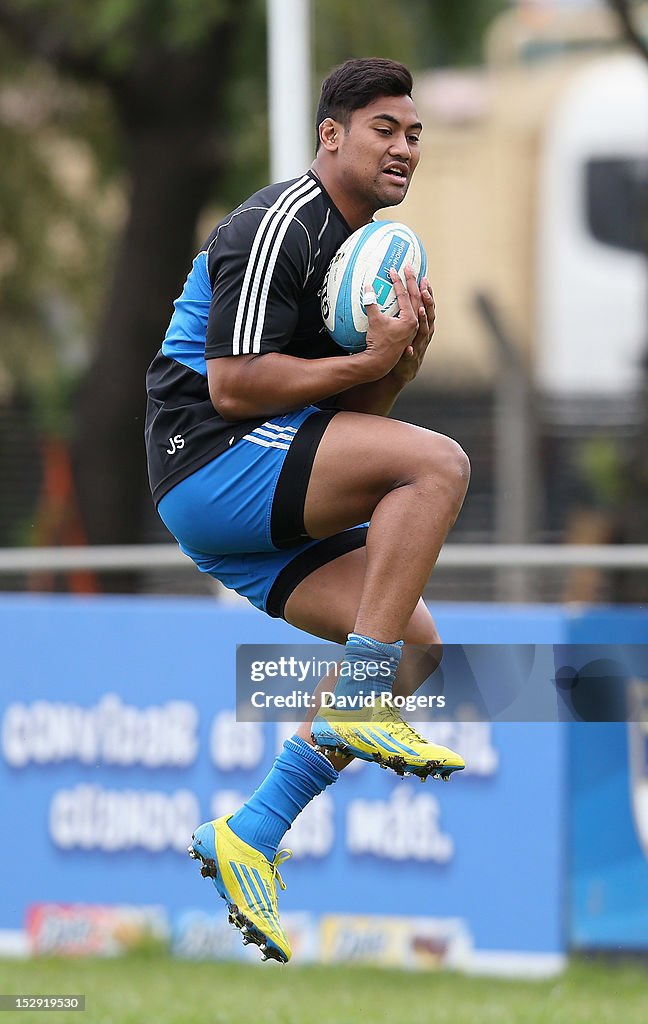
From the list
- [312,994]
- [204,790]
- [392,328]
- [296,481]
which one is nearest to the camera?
[392,328]

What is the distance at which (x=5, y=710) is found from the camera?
→ 9.01m

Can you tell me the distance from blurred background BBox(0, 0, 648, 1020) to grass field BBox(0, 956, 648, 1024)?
0.52ft

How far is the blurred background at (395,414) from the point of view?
848cm

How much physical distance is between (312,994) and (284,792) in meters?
3.56

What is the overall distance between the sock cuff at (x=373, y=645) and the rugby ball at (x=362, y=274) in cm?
77

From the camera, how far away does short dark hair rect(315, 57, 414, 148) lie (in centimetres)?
456

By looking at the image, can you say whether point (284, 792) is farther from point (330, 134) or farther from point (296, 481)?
point (330, 134)

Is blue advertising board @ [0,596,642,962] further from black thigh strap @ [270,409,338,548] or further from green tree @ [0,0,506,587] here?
green tree @ [0,0,506,587]

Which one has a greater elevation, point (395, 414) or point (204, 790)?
point (395, 414)

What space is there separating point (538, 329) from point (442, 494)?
639 inches

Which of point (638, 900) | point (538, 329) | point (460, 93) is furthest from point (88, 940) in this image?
point (460, 93)

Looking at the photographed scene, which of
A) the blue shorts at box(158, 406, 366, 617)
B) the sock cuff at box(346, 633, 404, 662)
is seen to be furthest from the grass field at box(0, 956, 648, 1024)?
the sock cuff at box(346, 633, 404, 662)

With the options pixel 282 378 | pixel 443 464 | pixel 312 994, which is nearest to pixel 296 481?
pixel 282 378

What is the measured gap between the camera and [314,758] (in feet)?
16.0
